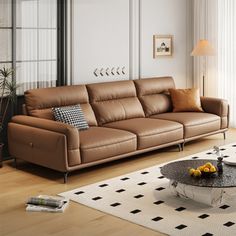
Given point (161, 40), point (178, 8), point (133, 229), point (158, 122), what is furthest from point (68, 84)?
point (133, 229)

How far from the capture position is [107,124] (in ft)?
20.1

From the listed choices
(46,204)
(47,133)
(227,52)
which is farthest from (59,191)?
(227,52)

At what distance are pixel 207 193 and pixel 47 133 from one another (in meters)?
1.74

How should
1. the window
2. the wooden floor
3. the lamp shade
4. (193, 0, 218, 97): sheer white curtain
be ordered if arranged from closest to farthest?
the wooden floor, the window, the lamp shade, (193, 0, 218, 97): sheer white curtain

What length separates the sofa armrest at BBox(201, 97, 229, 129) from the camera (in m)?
6.89

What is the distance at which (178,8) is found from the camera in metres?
7.81

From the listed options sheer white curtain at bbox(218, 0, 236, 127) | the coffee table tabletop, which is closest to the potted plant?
the coffee table tabletop

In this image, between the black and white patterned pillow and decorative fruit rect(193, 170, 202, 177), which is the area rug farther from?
the black and white patterned pillow

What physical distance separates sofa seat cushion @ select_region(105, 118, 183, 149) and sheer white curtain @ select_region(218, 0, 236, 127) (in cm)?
191

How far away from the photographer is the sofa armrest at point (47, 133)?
4.96m

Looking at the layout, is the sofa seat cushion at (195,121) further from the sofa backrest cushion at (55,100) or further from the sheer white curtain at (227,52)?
the sheer white curtain at (227,52)

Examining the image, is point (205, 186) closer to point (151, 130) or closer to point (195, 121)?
point (151, 130)

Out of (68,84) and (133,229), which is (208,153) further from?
(133,229)

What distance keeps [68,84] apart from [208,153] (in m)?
1.90
